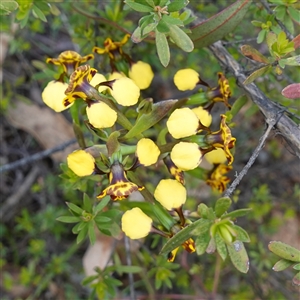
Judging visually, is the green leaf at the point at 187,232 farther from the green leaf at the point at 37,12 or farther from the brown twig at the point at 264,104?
the green leaf at the point at 37,12

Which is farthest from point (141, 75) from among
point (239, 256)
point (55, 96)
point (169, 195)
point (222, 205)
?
point (239, 256)

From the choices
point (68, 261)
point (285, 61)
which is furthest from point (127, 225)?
point (68, 261)

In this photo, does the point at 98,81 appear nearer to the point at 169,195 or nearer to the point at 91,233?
the point at 169,195

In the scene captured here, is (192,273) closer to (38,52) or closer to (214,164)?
(214,164)

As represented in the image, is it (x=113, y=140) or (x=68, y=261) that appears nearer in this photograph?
(x=113, y=140)

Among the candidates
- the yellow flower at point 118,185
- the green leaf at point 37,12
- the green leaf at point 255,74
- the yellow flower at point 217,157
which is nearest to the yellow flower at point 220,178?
the yellow flower at point 217,157
